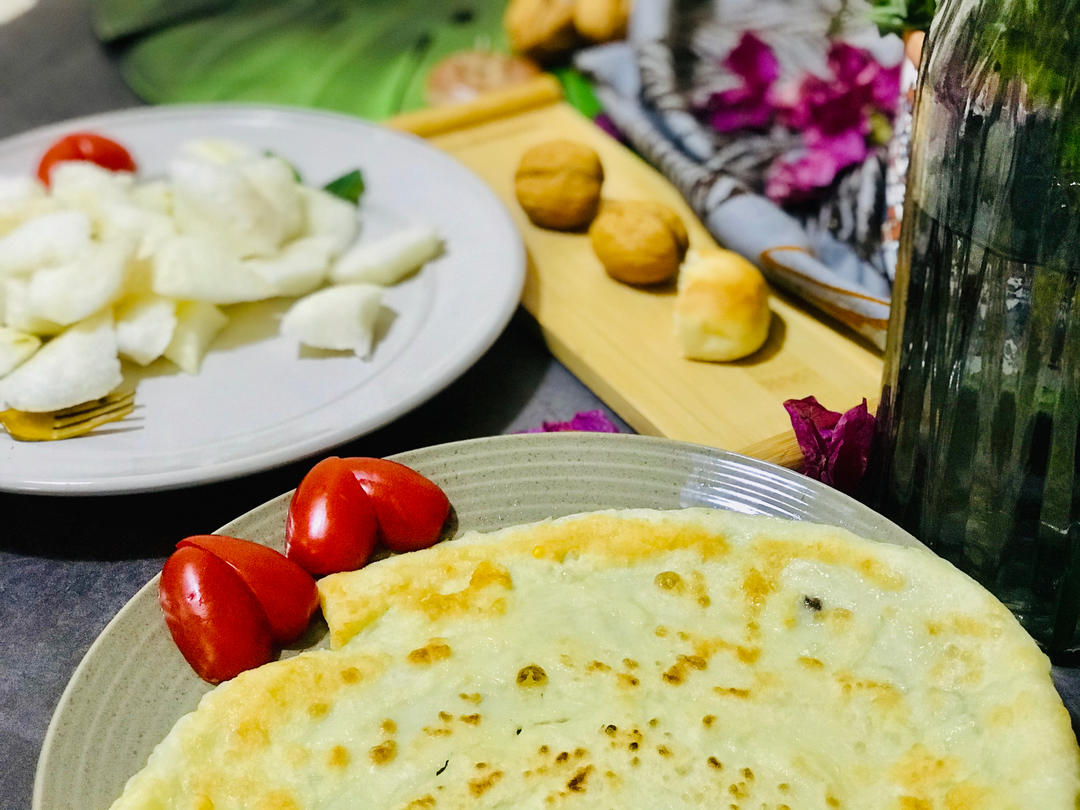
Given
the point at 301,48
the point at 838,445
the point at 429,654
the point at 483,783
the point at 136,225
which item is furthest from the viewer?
the point at 301,48

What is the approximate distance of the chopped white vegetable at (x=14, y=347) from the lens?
1.62m

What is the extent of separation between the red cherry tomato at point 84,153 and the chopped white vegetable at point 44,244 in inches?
19.2

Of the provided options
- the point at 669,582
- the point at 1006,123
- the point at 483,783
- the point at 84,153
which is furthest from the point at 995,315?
the point at 84,153

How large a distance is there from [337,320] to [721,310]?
0.62 meters

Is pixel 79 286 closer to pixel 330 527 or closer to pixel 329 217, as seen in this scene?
pixel 329 217

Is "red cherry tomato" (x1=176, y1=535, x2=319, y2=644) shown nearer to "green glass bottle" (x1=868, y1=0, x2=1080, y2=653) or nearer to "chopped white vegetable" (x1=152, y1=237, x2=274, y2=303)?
"chopped white vegetable" (x1=152, y1=237, x2=274, y2=303)

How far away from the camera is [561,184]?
2.10 meters

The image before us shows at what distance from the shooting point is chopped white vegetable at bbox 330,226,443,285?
1.91 m

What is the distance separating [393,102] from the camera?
2.83 metres

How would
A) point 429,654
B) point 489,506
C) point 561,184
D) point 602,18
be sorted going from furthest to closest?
point 602,18, point 561,184, point 489,506, point 429,654

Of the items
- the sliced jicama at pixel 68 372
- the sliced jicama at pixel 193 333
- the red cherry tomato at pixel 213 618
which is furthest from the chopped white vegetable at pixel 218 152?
the red cherry tomato at pixel 213 618

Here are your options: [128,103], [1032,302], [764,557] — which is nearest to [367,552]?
[764,557]

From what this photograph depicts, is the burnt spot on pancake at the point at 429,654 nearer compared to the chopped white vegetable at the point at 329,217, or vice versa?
the burnt spot on pancake at the point at 429,654

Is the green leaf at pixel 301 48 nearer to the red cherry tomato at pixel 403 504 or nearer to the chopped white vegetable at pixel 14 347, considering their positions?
the chopped white vegetable at pixel 14 347
